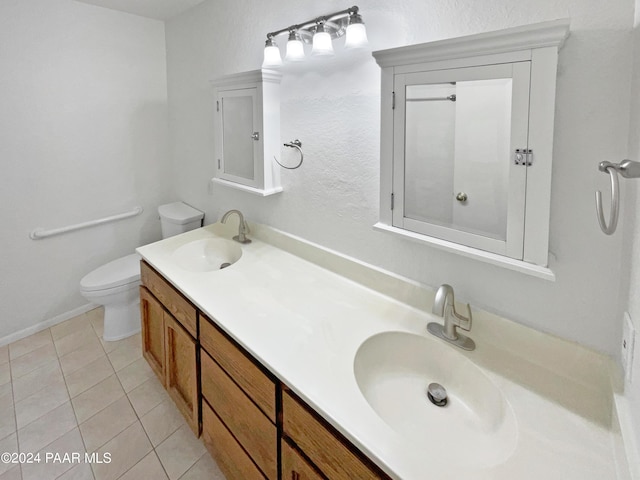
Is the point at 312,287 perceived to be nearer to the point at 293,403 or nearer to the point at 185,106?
the point at 293,403

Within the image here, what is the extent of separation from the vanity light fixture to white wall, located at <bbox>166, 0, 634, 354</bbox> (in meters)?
0.07

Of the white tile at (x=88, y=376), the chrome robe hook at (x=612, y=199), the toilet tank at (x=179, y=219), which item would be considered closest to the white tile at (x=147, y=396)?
the white tile at (x=88, y=376)

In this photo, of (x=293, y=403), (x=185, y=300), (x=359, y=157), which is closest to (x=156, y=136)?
(x=185, y=300)

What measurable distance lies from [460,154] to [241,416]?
1.09m

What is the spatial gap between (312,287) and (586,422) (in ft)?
3.04

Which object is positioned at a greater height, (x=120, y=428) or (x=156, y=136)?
(x=156, y=136)

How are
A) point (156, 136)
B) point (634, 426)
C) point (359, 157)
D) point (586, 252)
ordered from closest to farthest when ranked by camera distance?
1. point (634, 426)
2. point (586, 252)
3. point (359, 157)
4. point (156, 136)

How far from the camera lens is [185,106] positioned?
2479 mm

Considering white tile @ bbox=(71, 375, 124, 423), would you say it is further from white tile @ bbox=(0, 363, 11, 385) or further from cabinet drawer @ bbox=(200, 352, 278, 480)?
cabinet drawer @ bbox=(200, 352, 278, 480)

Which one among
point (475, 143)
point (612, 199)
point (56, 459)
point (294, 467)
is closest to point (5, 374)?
point (56, 459)

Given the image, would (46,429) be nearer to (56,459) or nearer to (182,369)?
(56,459)

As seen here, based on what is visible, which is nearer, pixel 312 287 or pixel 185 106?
pixel 312 287

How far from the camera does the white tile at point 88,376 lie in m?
1.91

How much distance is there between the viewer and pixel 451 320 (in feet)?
3.43
